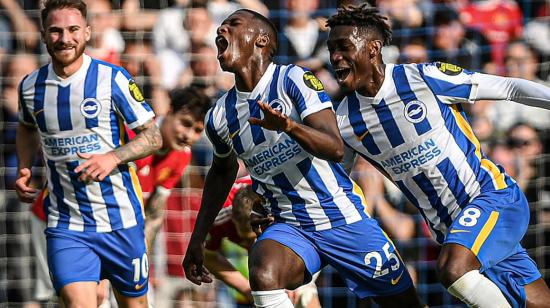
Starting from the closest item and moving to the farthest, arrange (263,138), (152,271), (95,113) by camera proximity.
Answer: (263,138) → (95,113) → (152,271)

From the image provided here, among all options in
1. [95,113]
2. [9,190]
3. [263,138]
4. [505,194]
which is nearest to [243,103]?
[263,138]

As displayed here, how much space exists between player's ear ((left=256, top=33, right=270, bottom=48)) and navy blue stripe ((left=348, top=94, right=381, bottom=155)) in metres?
0.63

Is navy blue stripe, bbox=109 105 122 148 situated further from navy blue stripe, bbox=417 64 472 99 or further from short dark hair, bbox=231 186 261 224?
navy blue stripe, bbox=417 64 472 99

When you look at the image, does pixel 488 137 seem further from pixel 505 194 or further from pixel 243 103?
pixel 243 103

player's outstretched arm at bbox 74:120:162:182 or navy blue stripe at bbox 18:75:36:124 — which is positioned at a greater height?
navy blue stripe at bbox 18:75:36:124

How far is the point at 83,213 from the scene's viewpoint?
6062 millimetres

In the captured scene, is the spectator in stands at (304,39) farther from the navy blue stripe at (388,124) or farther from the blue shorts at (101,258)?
the navy blue stripe at (388,124)

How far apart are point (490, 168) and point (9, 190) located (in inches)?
181

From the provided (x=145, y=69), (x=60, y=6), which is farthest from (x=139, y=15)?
(x=60, y=6)

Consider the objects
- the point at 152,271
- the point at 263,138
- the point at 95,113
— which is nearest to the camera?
the point at 263,138

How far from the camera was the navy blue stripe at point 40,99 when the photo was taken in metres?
6.07

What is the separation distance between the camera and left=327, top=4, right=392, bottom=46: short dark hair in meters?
5.55

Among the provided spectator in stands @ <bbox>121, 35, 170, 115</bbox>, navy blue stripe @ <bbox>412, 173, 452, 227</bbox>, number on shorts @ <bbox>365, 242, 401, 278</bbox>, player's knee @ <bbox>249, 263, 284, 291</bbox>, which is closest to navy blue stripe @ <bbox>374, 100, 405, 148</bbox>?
navy blue stripe @ <bbox>412, 173, 452, 227</bbox>

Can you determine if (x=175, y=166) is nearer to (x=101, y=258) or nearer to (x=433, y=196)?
(x=101, y=258)
